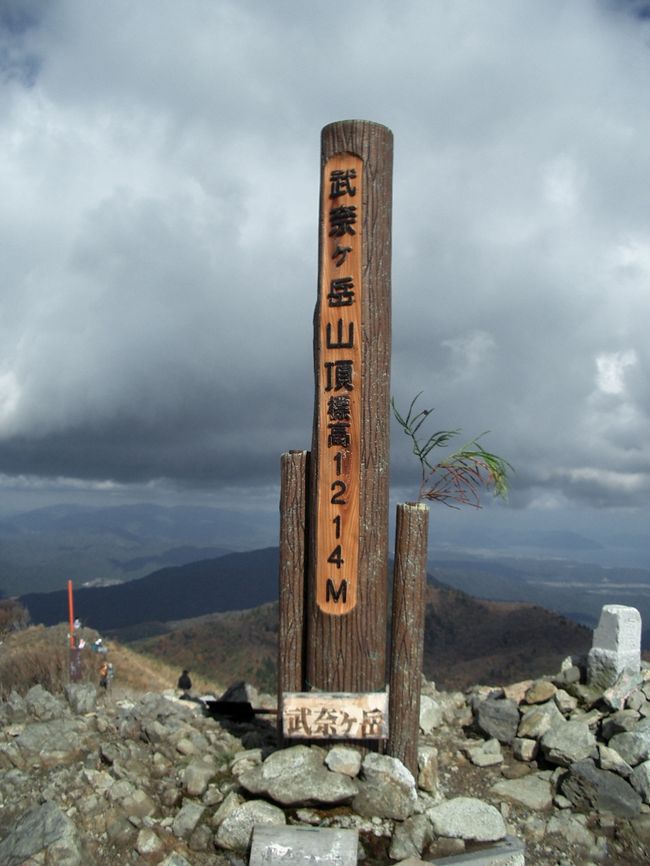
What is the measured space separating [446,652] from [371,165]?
178 ft

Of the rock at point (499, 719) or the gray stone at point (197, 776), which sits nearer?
the gray stone at point (197, 776)

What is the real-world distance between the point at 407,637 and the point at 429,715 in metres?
2.90

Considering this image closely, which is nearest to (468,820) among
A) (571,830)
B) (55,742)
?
(571,830)

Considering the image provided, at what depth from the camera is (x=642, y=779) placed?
24.0ft

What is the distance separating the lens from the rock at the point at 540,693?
31.8ft

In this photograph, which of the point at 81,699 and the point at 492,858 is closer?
the point at 492,858

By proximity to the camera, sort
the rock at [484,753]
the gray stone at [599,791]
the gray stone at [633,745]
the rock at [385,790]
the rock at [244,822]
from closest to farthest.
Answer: the rock at [244,822], the rock at [385,790], the gray stone at [599,791], the gray stone at [633,745], the rock at [484,753]

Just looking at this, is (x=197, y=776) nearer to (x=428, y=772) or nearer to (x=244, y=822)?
(x=244, y=822)

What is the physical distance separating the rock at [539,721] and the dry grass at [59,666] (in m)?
7.68

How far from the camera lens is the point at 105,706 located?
9914 mm

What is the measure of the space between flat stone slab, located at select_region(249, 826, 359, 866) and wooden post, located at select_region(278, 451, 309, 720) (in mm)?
1794

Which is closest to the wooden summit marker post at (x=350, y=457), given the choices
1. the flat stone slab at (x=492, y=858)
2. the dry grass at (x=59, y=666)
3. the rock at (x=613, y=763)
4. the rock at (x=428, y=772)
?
the rock at (x=428, y=772)

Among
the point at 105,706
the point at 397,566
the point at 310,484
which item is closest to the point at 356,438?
the point at 310,484

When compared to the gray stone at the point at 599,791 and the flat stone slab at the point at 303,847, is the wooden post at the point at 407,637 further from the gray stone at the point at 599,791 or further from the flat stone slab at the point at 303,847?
the gray stone at the point at 599,791
